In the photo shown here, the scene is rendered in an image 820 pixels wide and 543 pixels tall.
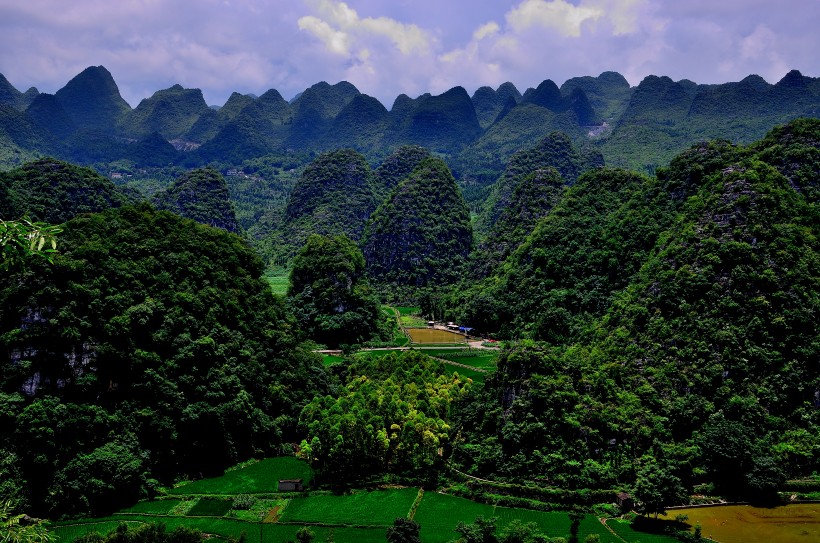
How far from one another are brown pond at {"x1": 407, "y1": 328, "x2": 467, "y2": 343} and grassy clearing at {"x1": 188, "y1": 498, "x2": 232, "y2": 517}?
34654 mm

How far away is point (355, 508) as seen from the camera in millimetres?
32938

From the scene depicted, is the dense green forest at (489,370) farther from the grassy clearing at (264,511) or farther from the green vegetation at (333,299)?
the grassy clearing at (264,511)

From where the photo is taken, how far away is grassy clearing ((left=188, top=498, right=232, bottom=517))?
32562 millimetres

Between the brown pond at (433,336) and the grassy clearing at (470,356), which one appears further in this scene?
the brown pond at (433,336)

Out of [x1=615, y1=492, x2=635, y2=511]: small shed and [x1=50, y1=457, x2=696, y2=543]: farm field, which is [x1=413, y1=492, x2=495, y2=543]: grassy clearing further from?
[x1=615, y1=492, x2=635, y2=511]: small shed

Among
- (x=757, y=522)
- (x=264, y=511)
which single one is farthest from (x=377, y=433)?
(x=757, y=522)

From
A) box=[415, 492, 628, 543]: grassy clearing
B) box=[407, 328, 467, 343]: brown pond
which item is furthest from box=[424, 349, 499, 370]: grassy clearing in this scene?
box=[415, 492, 628, 543]: grassy clearing

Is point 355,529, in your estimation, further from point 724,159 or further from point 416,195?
point 416,195

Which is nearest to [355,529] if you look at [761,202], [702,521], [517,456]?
[517,456]

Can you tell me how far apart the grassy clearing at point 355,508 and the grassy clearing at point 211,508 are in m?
3.44

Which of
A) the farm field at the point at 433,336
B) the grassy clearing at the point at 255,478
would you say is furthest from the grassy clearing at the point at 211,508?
the farm field at the point at 433,336

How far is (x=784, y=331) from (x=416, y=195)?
216 ft

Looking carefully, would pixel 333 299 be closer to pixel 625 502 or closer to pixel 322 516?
pixel 322 516

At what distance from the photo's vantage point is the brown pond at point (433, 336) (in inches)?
2616
